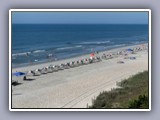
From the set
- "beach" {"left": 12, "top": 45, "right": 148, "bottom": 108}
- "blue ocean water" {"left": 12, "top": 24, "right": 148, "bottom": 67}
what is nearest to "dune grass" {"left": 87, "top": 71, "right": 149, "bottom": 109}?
"beach" {"left": 12, "top": 45, "right": 148, "bottom": 108}

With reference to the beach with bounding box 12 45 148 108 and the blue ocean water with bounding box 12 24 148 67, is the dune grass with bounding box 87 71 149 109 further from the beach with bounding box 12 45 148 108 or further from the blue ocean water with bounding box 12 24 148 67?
the blue ocean water with bounding box 12 24 148 67

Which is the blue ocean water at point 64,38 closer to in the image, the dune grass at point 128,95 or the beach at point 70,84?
the beach at point 70,84

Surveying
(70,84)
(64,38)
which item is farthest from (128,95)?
(64,38)

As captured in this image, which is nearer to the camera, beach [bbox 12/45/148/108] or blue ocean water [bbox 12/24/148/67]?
beach [bbox 12/45/148/108]

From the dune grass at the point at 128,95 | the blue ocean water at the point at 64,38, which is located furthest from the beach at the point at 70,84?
the blue ocean water at the point at 64,38

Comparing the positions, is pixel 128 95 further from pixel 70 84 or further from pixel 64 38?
pixel 64 38

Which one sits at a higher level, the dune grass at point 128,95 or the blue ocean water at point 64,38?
the blue ocean water at point 64,38
